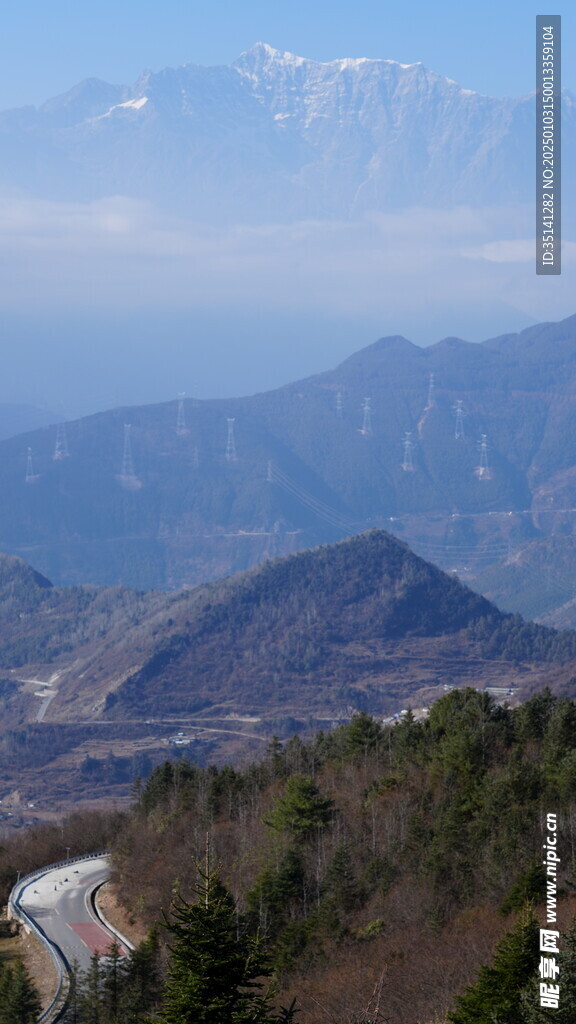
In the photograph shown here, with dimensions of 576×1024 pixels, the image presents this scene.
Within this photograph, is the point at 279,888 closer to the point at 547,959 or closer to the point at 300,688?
the point at 547,959

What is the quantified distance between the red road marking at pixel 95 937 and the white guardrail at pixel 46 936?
99cm

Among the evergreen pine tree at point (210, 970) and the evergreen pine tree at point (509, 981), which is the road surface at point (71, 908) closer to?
A: the evergreen pine tree at point (509, 981)

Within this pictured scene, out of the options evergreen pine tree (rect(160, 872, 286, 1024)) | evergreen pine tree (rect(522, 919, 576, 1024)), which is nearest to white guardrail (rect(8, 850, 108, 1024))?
evergreen pine tree (rect(522, 919, 576, 1024))

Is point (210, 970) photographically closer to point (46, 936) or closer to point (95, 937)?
point (46, 936)

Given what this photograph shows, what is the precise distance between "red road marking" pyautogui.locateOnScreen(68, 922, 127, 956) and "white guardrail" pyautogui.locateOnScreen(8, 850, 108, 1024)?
992mm

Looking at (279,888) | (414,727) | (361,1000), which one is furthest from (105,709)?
(361,1000)

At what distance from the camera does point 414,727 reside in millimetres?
68688

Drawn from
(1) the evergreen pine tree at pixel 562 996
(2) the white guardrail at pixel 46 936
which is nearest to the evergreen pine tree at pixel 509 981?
(1) the evergreen pine tree at pixel 562 996

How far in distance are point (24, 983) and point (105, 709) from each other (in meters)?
146

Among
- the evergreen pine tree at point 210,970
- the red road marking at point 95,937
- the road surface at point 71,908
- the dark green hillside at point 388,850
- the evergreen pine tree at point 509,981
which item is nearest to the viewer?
the evergreen pine tree at point 210,970

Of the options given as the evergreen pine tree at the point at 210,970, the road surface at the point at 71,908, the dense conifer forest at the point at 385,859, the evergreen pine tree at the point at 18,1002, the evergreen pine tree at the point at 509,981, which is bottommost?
the road surface at the point at 71,908

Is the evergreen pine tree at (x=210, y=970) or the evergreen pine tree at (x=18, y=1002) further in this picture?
the evergreen pine tree at (x=18, y=1002)

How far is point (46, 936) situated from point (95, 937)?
2.17 meters

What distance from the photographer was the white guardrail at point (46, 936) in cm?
4566
